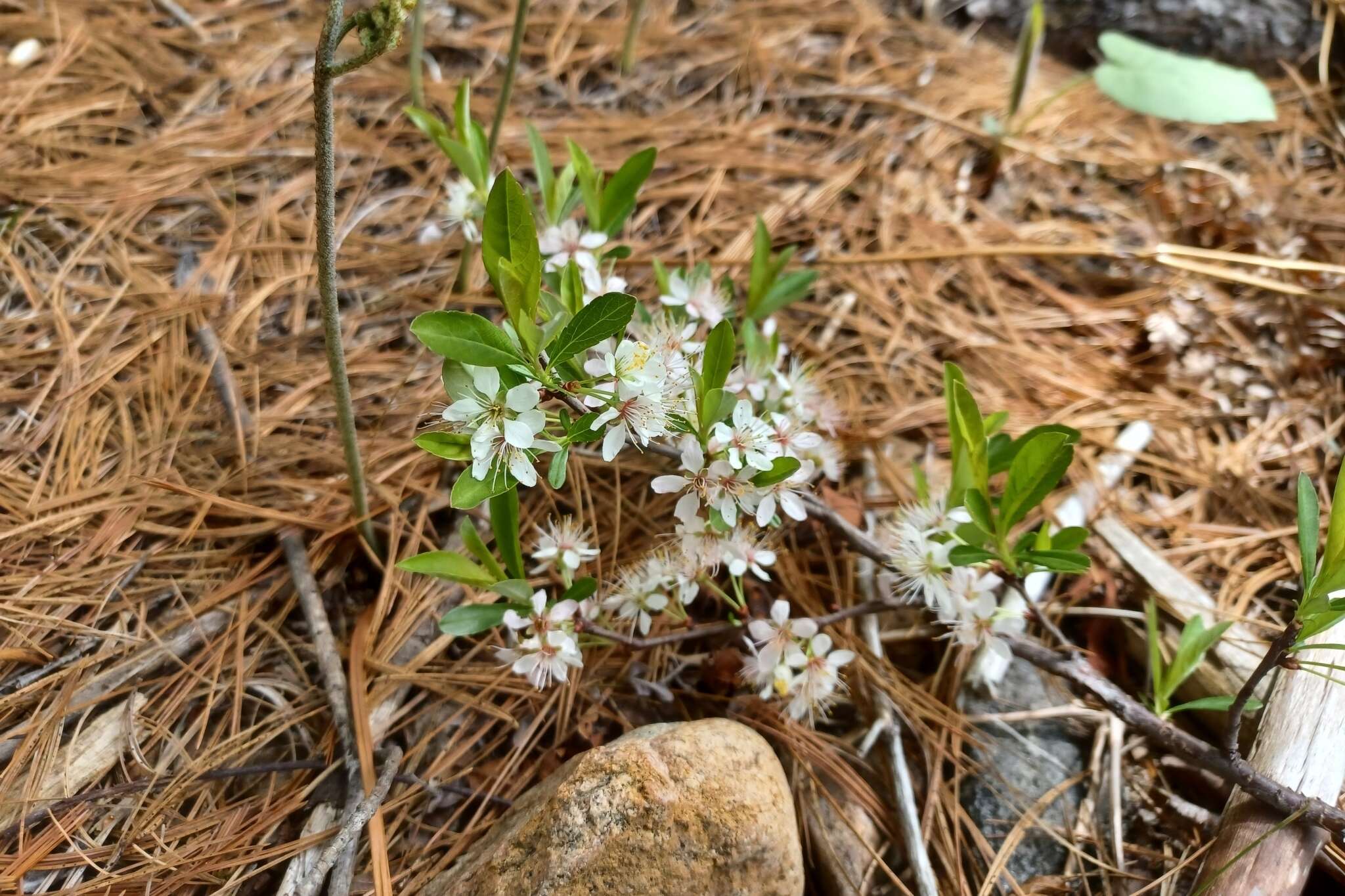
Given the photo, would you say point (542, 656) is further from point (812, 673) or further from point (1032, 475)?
point (1032, 475)

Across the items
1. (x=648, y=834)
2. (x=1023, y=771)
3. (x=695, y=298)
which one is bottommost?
(x=1023, y=771)

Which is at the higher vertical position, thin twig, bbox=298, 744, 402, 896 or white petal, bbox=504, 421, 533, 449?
white petal, bbox=504, 421, 533, 449

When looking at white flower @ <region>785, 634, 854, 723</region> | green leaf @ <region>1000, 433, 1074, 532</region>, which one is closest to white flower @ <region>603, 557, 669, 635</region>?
white flower @ <region>785, 634, 854, 723</region>

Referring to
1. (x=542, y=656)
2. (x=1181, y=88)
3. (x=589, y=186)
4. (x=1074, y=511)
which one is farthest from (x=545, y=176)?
(x=1181, y=88)

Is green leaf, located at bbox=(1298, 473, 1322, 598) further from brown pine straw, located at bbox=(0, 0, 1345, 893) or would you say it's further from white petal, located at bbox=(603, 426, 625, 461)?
white petal, located at bbox=(603, 426, 625, 461)

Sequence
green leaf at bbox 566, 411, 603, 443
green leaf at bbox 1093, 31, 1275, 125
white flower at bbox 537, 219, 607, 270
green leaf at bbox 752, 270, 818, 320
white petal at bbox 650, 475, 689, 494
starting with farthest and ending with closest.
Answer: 1. green leaf at bbox 1093, 31, 1275, 125
2. green leaf at bbox 752, 270, 818, 320
3. white flower at bbox 537, 219, 607, 270
4. white petal at bbox 650, 475, 689, 494
5. green leaf at bbox 566, 411, 603, 443

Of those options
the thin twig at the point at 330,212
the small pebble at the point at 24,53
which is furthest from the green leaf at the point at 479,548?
the small pebble at the point at 24,53

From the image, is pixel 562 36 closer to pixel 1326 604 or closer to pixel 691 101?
pixel 691 101
